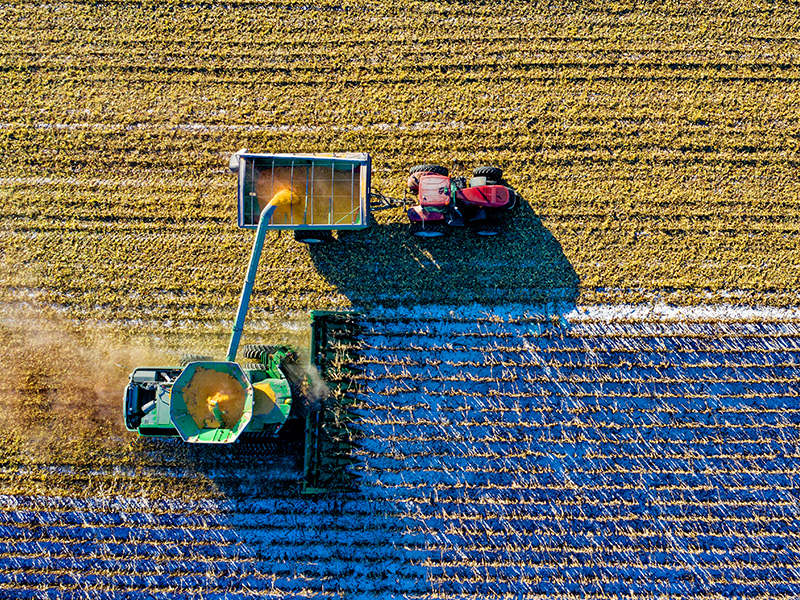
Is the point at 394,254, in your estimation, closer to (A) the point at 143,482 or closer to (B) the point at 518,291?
(B) the point at 518,291

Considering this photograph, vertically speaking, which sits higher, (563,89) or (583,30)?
(583,30)

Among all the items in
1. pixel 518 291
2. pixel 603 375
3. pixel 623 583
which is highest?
pixel 518 291

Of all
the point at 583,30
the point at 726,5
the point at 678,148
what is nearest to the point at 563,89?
the point at 583,30

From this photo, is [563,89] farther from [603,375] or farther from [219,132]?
[219,132]

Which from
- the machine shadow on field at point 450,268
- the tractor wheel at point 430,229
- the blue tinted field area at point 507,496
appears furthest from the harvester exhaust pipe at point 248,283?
the tractor wheel at point 430,229

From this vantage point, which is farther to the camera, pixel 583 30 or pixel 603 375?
pixel 583 30

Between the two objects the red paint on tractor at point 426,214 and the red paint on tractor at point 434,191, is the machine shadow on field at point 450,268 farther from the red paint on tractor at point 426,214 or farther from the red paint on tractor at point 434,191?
the red paint on tractor at point 434,191

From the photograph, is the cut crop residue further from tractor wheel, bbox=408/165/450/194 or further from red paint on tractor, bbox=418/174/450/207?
tractor wheel, bbox=408/165/450/194
